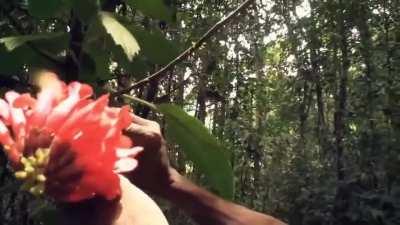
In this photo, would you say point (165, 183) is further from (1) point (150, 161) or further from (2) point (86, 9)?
(2) point (86, 9)

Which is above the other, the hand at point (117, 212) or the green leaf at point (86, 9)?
the green leaf at point (86, 9)

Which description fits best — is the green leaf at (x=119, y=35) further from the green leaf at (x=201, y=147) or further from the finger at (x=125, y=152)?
the finger at (x=125, y=152)

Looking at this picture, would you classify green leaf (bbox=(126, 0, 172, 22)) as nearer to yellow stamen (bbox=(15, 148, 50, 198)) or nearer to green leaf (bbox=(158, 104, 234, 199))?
green leaf (bbox=(158, 104, 234, 199))

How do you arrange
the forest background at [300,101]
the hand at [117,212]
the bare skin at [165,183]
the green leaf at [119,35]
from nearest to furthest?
the hand at [117,212], the bare skin at [165,183], the green leaf at [119,35], the forest background at [300,101]

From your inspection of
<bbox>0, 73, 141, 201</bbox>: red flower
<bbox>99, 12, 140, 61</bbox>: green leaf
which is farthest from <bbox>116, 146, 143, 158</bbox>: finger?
<bbox>99, 12, 140, 61</bbox>: green leaf

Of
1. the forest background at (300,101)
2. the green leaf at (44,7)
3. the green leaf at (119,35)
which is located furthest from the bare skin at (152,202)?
the forest background at (300,101)

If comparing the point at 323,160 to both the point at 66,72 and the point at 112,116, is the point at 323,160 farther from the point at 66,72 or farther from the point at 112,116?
the point at 112,116

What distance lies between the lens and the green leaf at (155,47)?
2.74 ft

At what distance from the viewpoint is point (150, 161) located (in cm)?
53

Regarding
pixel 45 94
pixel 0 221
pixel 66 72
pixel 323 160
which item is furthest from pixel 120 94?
pixel 323 160

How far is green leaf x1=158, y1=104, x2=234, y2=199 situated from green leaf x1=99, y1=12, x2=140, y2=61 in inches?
4.3

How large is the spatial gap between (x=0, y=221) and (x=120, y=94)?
211 centimetres

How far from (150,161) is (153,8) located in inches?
14.0

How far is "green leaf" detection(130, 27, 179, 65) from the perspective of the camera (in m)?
0.83
